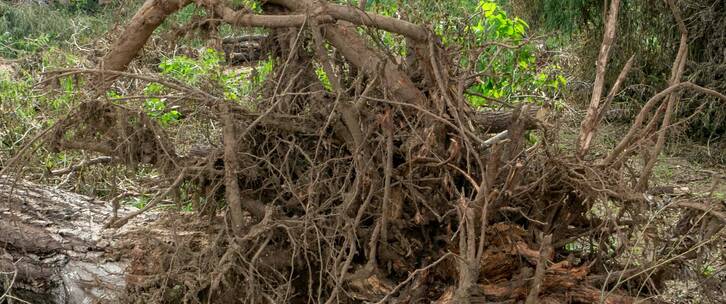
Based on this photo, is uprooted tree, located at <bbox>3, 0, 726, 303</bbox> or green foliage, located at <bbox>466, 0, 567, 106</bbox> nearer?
uprooted tree, located at <bbox>3, 0, 726, 303</bbox>

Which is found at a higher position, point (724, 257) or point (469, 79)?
point (469, 79)

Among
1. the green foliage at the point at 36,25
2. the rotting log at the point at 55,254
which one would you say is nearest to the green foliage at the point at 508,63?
the rotting log at the point at 55,254

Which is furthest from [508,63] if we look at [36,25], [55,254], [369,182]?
[36,25]

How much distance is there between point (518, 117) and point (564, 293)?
0.61 metres

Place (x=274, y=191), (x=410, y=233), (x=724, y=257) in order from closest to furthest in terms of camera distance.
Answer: (x=724, y=257)
(x=410, y=233)
(x=274, y=191)

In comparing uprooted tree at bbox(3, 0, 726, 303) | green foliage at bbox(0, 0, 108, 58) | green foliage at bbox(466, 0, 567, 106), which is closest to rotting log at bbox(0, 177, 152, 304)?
uprooted tree at bbox(3, 0, 726, 303)

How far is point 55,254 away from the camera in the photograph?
368 cm

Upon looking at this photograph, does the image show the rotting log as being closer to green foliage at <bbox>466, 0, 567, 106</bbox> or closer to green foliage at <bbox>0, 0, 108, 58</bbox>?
green foliage at <bbox>466, 0, 567, 106</bbox>

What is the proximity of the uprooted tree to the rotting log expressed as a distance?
1.14 feet

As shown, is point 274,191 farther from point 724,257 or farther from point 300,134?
point 724,257

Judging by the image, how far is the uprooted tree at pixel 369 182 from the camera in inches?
116

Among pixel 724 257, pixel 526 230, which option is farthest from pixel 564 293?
pixel 724 257

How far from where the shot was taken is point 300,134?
324 cm

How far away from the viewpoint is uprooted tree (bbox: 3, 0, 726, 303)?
2.94 meters
